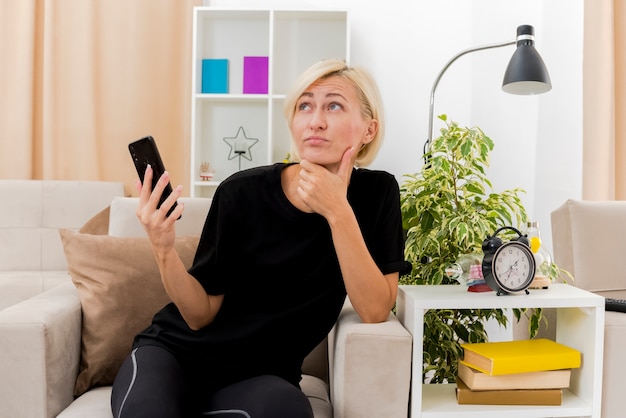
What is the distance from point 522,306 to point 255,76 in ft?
7.07

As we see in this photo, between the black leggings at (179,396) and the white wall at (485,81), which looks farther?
the white wall at (485,81)

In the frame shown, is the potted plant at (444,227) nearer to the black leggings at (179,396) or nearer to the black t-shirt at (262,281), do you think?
the black t-shirt at (262,281)

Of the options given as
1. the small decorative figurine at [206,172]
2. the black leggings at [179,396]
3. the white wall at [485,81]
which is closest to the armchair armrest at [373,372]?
the black leggings at [179,396]

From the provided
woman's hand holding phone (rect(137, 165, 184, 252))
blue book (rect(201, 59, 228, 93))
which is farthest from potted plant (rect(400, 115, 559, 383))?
blue book (rect(201, 59, 228, 93))

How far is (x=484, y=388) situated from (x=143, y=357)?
0.73 metres

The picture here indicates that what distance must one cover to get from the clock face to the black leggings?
525 mm

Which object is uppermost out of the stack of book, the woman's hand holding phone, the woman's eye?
the woman's eye

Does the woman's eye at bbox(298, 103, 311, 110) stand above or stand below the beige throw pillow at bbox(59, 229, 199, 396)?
above

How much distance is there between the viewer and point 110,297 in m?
1.54

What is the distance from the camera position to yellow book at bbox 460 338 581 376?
4.52 ft

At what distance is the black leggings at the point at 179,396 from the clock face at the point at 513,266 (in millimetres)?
525

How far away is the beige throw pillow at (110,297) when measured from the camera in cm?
151

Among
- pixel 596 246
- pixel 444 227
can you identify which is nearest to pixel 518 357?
pixel 444 227

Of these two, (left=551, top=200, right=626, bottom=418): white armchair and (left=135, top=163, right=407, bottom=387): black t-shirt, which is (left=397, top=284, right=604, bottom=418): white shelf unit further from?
(left=551, top=200, right=626, bottom=418): white armchair
